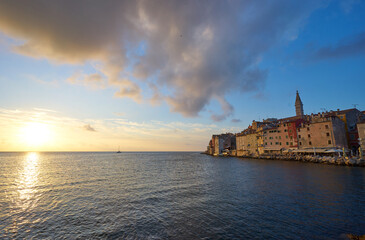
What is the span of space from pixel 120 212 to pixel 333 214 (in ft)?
76.0

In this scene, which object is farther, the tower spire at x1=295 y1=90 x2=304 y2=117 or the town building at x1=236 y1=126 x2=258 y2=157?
the tower spire at x1=295 y1=90 x2=304 y2=117

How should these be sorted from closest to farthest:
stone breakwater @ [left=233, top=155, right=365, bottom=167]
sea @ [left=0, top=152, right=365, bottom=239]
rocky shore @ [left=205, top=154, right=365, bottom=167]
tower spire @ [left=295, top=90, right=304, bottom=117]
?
sea @ [left=0, top=152, right=365, bottom=239]
stone breakwater @ [left=233, top=155, right=365, bottom=167]
rocky shore @ [left=205, top=154, right=365, bottom=167]
tower spire @ [left=295, top=90, right=304, bottom=117]

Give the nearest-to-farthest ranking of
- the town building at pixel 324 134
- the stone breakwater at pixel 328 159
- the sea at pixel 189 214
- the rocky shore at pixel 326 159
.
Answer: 1. the sea at pixel 189 214
2. the stone breakwater at pixel 328 159
3. the rocky shore at pixel 326 159
4. the town building at pixel 324 134

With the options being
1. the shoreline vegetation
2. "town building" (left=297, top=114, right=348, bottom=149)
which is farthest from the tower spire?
"town building" (left=297, top=114, right=348, bottom=149)

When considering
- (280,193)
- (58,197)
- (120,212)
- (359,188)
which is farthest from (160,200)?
(359,188)

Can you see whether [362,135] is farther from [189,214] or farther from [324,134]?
[189,214]

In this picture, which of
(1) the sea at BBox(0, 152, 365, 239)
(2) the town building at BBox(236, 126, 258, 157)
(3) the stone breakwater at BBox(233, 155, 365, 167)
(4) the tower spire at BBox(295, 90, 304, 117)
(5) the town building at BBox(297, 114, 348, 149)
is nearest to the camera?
(1) the sea at BBox(0, 152, 365, 239)

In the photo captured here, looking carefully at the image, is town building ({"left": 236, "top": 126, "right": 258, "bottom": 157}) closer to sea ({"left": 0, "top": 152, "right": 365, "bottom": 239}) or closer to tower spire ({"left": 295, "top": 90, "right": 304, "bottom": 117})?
tower spire ({"left": 295, "top": 90, "right": 304, "bottom": 117})

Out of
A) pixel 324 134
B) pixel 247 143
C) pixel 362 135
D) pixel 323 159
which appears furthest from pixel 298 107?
pixel 323 159

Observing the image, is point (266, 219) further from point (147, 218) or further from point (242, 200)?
point (147, 218)

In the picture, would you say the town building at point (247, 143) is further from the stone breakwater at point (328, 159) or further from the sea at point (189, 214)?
the sea at point (189, 214)

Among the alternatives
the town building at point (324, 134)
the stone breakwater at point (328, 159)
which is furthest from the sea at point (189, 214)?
the town building at point (324, 134)

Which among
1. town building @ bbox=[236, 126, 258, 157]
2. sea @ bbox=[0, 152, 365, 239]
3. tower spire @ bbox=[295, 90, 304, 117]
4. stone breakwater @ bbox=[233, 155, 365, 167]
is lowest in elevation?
sea @ bbox=[0, 152, 365, 239]

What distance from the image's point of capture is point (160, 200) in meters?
24.9
